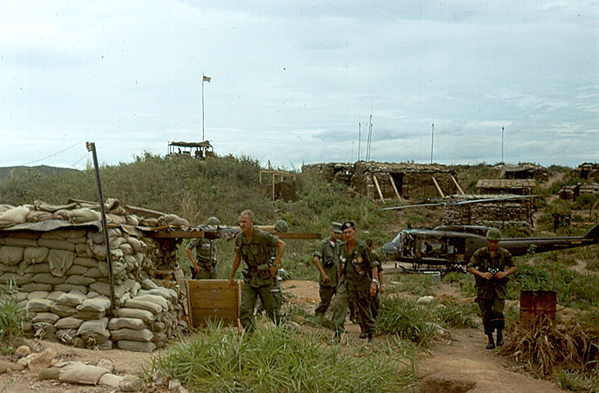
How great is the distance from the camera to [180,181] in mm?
21281

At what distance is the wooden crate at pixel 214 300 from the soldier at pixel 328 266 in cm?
132

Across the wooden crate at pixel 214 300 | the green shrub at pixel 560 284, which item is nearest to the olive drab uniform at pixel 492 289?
the wooden crate at pixel 214 300

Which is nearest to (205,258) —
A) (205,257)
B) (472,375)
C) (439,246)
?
(205,257)

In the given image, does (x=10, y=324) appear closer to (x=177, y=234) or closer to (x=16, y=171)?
(x=177, y=234)

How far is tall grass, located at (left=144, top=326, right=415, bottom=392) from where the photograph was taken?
468cm

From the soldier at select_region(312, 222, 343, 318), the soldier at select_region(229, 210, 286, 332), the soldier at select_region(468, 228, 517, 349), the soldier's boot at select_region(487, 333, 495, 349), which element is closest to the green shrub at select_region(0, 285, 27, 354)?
the soldier at select_region(229, 210, 286, 332)

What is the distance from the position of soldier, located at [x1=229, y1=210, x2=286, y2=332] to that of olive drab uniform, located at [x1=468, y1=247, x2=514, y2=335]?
2766 millimetres

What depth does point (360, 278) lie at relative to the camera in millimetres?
7176

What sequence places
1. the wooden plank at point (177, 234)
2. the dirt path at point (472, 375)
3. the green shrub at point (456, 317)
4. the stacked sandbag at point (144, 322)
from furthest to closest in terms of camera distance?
the green shrub at point (456, 317) < the wooden plank at point (177, 234) < the stacked sandbag at point (144, 322) < the dirt path at point (472, 375)

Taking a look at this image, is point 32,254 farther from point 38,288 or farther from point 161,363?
Result: point 161,363

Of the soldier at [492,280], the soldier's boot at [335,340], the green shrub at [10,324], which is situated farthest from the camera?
the soldier at [492,280]

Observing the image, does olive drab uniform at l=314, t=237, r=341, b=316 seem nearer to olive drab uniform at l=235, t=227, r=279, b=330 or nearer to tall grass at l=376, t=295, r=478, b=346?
tall grass at l=376, t=295, r=478, b=346

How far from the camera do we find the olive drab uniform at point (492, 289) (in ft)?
23.4

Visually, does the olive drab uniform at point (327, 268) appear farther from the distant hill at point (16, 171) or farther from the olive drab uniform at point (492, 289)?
the distant hill at point (16, 171)
